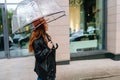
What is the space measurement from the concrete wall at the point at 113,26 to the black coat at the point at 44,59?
5.18 meters

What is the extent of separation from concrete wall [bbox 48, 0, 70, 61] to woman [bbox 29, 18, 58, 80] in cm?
396

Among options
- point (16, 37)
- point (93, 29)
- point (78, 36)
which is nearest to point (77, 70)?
point (78, 36)

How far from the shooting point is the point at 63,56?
311 inches

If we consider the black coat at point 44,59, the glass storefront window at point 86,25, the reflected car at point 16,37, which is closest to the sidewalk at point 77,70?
the glass storefront window at point 86,25

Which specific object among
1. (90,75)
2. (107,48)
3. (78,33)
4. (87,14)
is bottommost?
(90,75)

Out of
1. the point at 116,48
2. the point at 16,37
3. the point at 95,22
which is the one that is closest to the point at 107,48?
the point at 116,48

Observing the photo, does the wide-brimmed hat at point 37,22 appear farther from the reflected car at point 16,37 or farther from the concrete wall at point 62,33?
the reflected car at point 16,37

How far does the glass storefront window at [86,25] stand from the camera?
29.0 ft

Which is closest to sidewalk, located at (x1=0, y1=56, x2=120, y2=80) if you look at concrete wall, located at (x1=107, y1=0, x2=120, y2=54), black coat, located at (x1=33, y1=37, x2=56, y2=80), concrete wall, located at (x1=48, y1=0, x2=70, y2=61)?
concrete wall, located at (x1=48, y1=0, x2=70, y2=61)

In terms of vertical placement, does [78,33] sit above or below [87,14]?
below

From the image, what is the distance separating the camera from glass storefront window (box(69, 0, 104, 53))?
348 inches

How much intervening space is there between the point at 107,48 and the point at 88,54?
33.7 inches

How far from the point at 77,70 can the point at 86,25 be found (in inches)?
98.1

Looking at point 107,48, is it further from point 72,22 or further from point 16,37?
point 16,37
